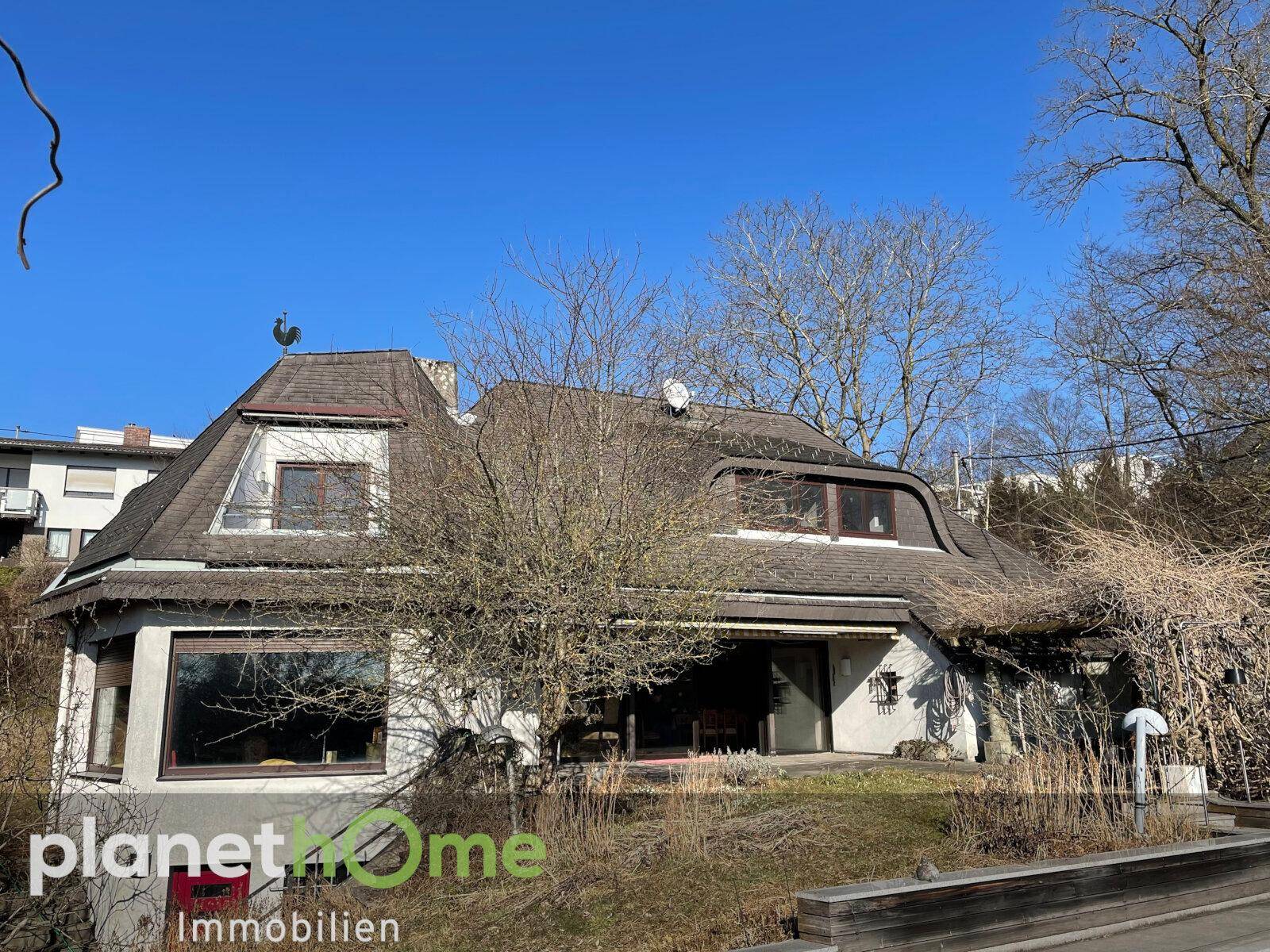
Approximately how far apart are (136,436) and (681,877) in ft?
147

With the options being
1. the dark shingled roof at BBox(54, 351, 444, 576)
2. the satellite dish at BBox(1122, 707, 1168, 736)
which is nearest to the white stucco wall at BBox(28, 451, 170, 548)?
the dark shingled roof at BBox(54, 351, 444, 576)

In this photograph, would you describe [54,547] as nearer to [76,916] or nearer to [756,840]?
[76,916]

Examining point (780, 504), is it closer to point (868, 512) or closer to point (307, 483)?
point (868, 512)

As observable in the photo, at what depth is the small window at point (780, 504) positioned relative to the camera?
39.5 ft

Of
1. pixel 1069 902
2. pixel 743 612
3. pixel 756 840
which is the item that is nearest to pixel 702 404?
pixel 743 612

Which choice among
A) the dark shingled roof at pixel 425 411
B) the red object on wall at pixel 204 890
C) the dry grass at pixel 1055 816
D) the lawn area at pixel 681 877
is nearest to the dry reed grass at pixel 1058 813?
the dry grass at pixel 1055 816

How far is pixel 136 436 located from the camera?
45.8 meters

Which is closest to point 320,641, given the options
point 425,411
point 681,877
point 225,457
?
point 425,411

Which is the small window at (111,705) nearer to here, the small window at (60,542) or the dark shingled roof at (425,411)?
the dark shingled roof at (425,411)

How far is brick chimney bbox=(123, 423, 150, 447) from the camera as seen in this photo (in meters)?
45.6

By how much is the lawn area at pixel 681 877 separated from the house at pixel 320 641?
3.02 meters

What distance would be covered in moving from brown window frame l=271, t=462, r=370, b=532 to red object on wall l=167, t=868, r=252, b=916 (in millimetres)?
4186

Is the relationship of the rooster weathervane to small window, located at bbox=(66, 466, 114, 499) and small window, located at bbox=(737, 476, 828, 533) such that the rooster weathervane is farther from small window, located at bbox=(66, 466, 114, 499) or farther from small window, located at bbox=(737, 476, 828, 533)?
small window, located at bbox=(66, 466, 114, 499)

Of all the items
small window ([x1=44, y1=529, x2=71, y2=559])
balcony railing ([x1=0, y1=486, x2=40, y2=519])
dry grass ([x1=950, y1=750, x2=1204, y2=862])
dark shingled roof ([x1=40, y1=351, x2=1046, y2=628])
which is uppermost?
balcony railing ([x1=0, y1=486, x2=40, y2=519])
